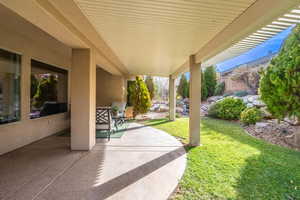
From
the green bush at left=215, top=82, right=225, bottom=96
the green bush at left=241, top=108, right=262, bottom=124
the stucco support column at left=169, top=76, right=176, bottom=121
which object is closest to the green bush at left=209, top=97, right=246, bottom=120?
the green bush at left=241, top=108, right=262, bottom=124

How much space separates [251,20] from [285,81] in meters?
2.88

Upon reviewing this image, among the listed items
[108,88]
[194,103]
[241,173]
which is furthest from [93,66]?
[108,88]

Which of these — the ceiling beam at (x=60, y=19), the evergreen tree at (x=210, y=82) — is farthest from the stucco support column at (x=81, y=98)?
the evergreen tree at (x=210, y=82)

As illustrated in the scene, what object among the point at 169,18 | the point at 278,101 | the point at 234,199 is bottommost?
the point at 234,199

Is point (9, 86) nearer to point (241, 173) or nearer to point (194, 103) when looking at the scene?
point (194, 103)

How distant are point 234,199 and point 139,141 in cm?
291

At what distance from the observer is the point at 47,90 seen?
527 cm

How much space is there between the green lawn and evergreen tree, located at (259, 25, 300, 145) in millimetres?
1133

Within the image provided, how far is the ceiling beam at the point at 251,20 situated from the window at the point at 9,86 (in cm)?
496

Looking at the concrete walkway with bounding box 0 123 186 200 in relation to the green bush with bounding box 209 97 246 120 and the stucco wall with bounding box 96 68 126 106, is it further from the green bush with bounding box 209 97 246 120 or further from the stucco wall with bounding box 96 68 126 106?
the green bush with bounding box 209 97 246 120

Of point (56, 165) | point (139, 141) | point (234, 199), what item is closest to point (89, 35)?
A: point (56, 165)

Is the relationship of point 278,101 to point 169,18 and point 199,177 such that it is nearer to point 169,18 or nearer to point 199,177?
point 199,177

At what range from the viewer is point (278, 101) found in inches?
167

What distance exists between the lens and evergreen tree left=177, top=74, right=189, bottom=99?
48.4ft
